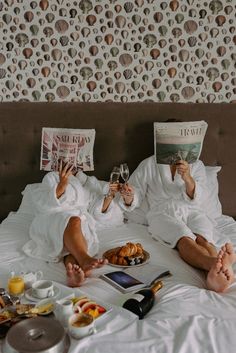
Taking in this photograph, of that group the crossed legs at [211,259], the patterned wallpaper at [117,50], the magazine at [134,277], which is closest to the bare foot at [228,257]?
the crossed legs at [211,259]

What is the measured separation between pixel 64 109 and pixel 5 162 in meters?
0.48

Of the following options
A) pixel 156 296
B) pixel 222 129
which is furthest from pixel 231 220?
pixel 156 296

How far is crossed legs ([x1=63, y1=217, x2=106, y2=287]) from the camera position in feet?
5.03

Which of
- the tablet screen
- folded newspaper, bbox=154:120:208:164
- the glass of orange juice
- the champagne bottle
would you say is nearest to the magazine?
the tablet screen

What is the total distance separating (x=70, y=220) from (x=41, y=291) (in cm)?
55

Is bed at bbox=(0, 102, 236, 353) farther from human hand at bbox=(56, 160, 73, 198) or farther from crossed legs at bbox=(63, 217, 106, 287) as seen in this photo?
human hand at bbox=(56, 160, 73, 198)

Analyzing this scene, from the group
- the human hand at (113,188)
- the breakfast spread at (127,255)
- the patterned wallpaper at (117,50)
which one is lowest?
the breakfast spread at (127,255)

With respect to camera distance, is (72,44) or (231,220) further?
(72,44)

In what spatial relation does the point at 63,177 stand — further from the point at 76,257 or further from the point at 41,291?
the point at 41,291

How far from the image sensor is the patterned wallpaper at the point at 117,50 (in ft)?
7.96

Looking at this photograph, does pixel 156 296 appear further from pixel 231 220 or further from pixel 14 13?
pixel 14 13

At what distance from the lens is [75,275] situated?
5.01ft

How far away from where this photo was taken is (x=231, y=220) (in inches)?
91.2

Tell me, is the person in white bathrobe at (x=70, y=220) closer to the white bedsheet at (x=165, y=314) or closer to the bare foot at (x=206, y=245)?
the white bedsheet at (x=165, y=314)
